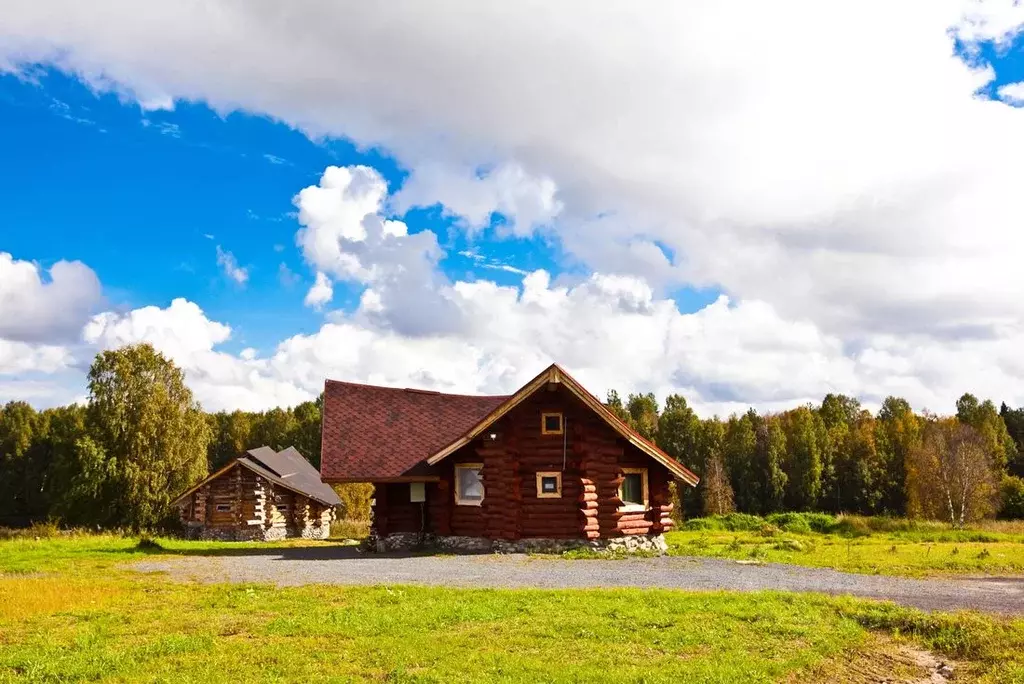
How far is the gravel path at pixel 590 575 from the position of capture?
16.9 meters

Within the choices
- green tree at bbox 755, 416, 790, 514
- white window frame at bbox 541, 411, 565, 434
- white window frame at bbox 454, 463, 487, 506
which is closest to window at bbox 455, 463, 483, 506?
white window frame at bbox 454, 463, 487, 506

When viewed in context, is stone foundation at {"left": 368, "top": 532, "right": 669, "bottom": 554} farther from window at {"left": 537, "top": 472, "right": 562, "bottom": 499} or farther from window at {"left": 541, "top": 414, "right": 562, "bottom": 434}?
window at {"left": 541, "top": 414, "right": 562, "bottom": 434}

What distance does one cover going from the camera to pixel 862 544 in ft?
99.5

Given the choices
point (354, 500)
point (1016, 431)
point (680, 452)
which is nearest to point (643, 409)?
point (680, 452)

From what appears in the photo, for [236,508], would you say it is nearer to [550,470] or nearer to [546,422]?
[550,470]

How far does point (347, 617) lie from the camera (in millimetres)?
13766

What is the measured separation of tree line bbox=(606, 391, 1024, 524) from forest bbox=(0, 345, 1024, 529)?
170mm

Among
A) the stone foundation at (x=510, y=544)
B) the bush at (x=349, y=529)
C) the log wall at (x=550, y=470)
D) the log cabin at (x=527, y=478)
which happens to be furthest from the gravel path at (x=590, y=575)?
the bush at (x=349, y=529)

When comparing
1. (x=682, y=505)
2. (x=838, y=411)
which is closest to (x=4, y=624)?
(x=682, y=505)

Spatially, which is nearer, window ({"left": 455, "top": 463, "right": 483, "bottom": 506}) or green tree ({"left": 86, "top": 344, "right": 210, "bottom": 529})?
window ({"left": 455, "top": 463, "right": 483, "bottom": 506})

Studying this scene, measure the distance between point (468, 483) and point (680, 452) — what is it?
219ft

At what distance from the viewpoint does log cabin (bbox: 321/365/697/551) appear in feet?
92.5

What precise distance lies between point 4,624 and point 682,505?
7573 centimetres

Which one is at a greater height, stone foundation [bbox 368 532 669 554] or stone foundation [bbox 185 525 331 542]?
stone foundation [bbox 368 532 669 554]
